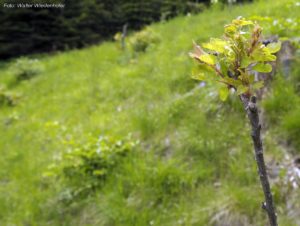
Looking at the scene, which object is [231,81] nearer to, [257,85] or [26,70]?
[257,85]

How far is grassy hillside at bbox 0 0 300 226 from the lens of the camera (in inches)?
141

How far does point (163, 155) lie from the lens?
434 cm

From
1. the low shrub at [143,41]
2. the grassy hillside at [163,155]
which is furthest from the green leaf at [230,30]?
the low shrub at [143,41]

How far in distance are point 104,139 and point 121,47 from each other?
5.36 metres

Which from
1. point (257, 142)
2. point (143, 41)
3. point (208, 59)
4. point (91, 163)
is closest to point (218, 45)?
point (208, 59)


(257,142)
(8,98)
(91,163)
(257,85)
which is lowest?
(8,98)

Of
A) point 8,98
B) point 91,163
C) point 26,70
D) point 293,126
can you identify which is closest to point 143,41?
point 8,98

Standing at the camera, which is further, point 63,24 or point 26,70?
point 63,24

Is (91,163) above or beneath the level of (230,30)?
beneath

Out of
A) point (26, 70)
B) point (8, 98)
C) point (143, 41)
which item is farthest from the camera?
point (26, 70)

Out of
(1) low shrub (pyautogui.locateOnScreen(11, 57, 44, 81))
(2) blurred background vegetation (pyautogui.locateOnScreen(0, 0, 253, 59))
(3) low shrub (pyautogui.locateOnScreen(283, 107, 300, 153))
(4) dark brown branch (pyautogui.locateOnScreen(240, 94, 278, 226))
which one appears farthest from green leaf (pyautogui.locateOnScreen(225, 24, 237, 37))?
(2) blurred background vegetation (pyautogui.locateOnScreen(0, 0, 253, 59))

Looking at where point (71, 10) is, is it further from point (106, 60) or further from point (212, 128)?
point (212, 128)

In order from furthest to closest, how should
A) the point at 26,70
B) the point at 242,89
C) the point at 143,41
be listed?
the point at 26,70 → the point at 143,41 → the point at 242,89

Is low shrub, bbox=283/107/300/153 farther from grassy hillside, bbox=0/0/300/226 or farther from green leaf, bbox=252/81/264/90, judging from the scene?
green leaf, bbox=252/81/264/90
